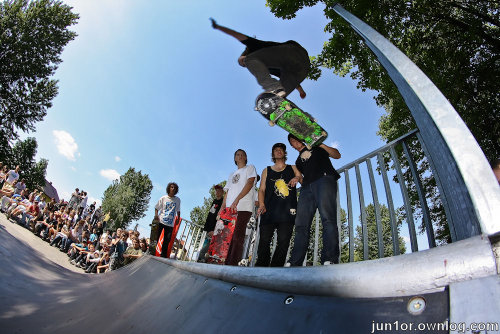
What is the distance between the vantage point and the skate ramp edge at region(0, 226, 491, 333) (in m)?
0.51

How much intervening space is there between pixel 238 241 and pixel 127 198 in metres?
41.9

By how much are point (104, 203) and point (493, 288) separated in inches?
1879

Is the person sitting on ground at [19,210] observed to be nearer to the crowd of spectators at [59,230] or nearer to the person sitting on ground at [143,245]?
the crowd of spectators at [59,230]

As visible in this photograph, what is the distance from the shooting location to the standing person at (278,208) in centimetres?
305

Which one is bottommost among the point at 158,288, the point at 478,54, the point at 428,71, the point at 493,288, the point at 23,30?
the point at 158,288

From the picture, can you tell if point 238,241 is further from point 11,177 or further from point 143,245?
point 11,177

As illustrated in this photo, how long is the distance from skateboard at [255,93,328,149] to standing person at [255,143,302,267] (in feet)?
1.73

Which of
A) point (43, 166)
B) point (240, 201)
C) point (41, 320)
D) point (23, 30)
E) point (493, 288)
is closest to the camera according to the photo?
point (493, 288)

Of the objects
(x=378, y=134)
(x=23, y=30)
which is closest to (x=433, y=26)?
(x=378, y=134)

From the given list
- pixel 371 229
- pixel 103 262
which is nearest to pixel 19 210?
pixel 103 262

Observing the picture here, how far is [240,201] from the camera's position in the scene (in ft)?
12.4

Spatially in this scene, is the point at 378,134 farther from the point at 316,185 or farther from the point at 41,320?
the point at 41,320

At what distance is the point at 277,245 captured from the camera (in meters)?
3.05

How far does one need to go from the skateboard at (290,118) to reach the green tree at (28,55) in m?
28.3
